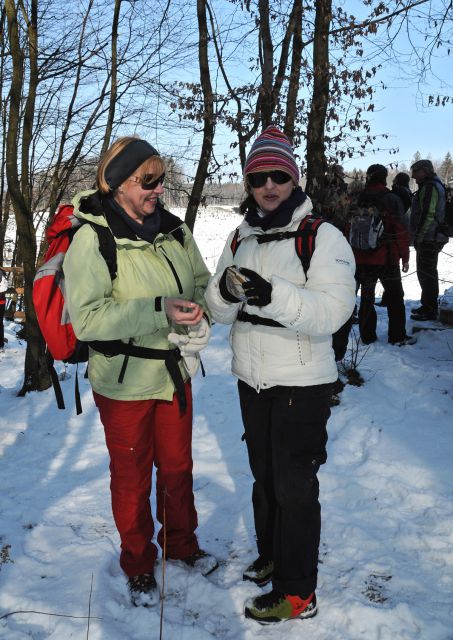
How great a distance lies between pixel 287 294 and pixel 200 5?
701 cm

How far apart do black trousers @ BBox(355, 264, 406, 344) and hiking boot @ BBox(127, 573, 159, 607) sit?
14.8ft

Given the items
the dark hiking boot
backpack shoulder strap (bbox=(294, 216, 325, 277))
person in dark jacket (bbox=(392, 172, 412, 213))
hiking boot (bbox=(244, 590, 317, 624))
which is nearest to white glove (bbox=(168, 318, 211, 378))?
backpack shoulder strap (bbox=(294, 216, 325, 277))

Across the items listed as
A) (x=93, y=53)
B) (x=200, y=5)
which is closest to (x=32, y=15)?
(x=93, y=53)

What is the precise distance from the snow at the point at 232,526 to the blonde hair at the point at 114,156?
74.7 inches

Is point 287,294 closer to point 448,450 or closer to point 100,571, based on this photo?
point 100,571

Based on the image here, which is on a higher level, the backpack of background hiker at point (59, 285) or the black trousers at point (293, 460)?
the backpack of background hiker at point (59, 285)

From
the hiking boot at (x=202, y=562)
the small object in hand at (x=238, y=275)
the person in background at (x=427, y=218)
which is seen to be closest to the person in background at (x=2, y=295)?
the hiking boot at (x=202, y=562)

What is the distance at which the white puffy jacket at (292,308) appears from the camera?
2.07 metres

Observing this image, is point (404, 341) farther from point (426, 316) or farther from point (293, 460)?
point (293, 460)

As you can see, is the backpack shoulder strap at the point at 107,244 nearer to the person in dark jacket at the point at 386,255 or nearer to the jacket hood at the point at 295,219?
the jacket hood at the point at 295,219

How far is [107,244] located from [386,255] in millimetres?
4752

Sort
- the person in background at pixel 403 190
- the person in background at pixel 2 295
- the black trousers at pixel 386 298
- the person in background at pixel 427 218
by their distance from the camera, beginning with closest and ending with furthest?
the black trousers at pixel 386 298
the person in background at pixel 427 218
the person in background at pixel 2 295
the person in background at pixel 403 190

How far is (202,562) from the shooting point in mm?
2764

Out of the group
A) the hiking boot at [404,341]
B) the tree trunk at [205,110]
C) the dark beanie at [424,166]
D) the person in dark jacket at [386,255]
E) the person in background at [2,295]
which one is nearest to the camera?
the person in dark jacket at [386,255]
